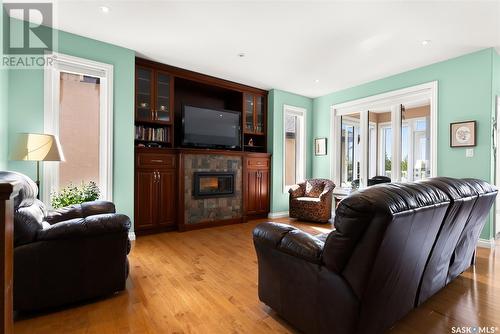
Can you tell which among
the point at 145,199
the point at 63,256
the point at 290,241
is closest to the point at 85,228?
the point at 63,256

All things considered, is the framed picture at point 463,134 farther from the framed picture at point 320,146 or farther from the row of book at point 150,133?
the row of book at point 150,133

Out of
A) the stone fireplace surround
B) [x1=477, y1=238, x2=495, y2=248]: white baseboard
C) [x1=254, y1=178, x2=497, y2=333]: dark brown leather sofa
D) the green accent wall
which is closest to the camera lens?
[x1=254, y1=178, x2=497, y2=333]: dark brown leather sofa

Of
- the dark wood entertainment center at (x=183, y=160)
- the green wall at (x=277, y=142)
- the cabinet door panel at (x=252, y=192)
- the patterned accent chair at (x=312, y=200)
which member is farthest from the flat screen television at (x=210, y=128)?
the patterned accent chair at (x=312, y=200)

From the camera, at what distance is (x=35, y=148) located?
2537 millimetres

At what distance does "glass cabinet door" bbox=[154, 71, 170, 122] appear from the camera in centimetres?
411

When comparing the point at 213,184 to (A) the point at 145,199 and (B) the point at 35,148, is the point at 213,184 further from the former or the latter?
(B) the point at 35,148

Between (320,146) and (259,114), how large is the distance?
1.65 m

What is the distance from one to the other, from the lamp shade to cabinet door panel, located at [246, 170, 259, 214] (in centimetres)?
319

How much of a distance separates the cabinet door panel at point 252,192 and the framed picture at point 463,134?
334 cm

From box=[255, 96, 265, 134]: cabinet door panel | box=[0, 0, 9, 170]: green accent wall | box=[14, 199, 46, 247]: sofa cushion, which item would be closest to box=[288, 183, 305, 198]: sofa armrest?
box=[255, 96, 265, 134]: cabinet door panel

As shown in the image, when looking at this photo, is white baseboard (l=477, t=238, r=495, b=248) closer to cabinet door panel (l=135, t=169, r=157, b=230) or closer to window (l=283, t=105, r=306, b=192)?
window (l=283, t=105, r=306, b=192)

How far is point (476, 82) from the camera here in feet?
11.6

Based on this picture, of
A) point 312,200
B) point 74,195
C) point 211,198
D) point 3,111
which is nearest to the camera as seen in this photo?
point 3,111

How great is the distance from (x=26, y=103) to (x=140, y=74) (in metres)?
1.53
